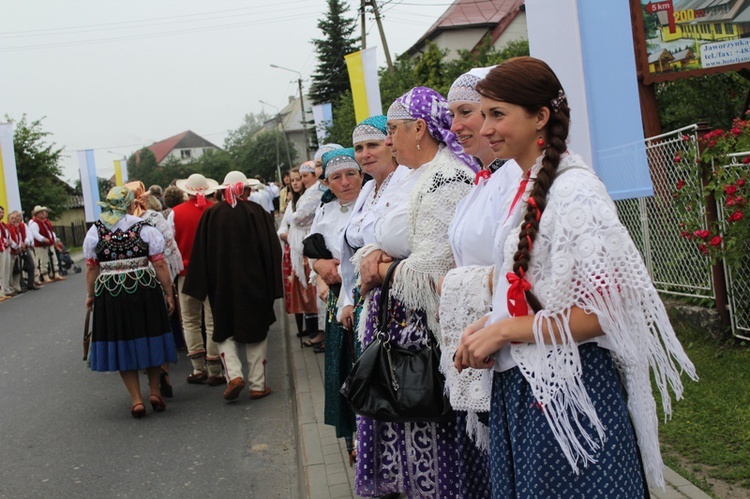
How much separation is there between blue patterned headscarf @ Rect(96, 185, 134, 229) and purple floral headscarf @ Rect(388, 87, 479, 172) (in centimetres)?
410

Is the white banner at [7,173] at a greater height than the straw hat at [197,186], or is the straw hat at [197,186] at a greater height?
the white banner at [7,173]

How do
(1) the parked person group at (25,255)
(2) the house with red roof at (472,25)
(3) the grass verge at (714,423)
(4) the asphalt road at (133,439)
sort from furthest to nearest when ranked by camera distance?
1. (2) the house with red roof at (472,25)
2. (1) the parked person group at (25,255)
3. (4) the asphalt road at (133,439)
4. (3) the grass verge at (714,423)

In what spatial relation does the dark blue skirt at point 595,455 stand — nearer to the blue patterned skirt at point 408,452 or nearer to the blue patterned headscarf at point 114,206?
the blue patterned skirt at point 408,452

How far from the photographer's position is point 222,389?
28.0ft

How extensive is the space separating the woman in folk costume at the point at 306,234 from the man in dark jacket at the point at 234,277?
0.54 m

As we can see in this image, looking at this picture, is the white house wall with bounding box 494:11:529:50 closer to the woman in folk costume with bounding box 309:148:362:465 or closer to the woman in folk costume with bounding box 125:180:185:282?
the woman in folk costume with bounding box 125:180:185:282

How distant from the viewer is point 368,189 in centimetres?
478

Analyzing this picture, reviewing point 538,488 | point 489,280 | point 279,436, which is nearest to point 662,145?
point 279,436

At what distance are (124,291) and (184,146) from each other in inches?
5231

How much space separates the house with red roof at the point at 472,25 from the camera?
163 ft

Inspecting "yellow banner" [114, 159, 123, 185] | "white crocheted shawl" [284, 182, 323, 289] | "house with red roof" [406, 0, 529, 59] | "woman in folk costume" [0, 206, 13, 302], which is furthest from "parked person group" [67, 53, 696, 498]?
"house with red roof" [406, 0, 529, 59]

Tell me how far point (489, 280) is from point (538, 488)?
71 centimetres

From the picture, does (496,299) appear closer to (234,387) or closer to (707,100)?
(234,387)

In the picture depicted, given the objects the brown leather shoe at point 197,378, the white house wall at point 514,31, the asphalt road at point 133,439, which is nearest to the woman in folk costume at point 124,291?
the asphalt road at point 133,439
